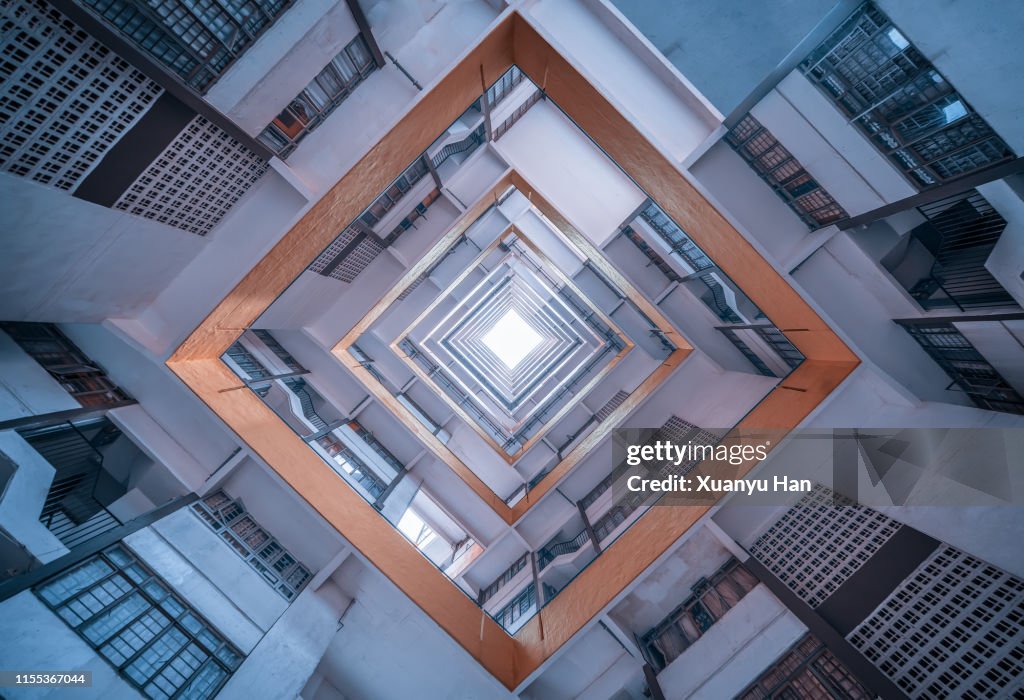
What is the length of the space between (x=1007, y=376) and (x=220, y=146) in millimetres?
9602

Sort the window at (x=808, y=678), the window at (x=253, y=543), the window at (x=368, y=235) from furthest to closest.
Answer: the window at (x=368, y=235), the window at (x=253, y=543), the window at (x=808, y=678)

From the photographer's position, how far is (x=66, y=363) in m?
6.80

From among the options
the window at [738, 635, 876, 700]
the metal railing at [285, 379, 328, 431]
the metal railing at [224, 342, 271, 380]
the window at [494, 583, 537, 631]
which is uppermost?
the metal railing at [224, 342, 271, 380]

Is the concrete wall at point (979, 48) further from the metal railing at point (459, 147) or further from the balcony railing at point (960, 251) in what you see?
the metal railing at point (459, 147)

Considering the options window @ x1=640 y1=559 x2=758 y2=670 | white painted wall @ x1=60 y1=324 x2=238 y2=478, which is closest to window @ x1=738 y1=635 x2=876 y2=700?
window @ x1=640 y1=559 x2=758 y2=670

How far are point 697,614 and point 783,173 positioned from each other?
6801 mm

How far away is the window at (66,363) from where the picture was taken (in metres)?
6.27

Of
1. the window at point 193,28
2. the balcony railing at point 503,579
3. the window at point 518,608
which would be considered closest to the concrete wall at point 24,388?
the window at point 193,28

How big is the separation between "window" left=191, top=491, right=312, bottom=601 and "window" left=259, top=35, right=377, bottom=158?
563 cm

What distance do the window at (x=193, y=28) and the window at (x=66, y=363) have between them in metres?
4.14

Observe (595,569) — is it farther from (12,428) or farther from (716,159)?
(12,428)

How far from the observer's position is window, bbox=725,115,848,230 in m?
6.21

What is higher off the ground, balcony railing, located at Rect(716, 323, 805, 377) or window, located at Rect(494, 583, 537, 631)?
balcony railing, located at Rect(716, 323, 805, 377)

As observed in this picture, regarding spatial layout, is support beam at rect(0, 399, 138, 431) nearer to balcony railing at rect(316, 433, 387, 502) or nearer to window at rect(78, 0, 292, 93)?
balcony railing at rect(316, 433, 387, 502)
